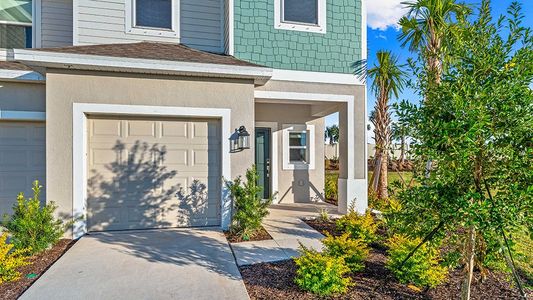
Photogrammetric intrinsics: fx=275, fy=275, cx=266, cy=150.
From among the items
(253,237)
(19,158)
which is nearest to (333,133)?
(253,237)

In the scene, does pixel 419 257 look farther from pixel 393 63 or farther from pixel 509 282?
pixel 393 63

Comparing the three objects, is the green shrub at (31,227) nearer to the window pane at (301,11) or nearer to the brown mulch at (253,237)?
the brown mulch at (253,237)

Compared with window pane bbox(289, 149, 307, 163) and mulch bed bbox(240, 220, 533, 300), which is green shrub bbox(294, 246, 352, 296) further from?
window pane bbox(289, 149, 307, 163)

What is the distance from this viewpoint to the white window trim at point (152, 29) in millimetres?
6711

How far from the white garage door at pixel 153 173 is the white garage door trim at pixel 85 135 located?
0.20 metres

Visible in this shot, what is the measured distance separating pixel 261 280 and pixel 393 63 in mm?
7013

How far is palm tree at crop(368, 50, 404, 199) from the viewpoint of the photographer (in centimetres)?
778

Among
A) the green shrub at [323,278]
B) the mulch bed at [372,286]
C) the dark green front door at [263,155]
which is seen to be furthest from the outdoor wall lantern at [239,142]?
the green shrub at [323,278]

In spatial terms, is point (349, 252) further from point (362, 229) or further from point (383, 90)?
point (383, 90)

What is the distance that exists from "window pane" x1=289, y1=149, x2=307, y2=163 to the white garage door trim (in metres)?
3.40

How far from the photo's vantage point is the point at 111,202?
549 centimetres

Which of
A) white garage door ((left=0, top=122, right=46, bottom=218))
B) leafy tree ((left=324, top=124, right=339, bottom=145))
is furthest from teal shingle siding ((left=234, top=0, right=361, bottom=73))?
leafy tree ((left=324, top=124, right=339, bottom=145))

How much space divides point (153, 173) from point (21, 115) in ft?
9.71

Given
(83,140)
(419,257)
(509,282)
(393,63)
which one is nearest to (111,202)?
(83,140)
